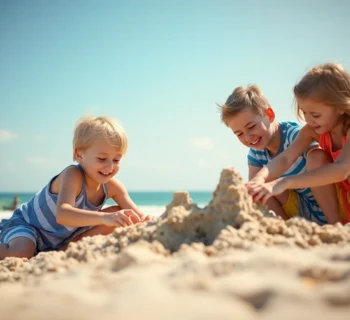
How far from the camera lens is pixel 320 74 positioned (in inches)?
133

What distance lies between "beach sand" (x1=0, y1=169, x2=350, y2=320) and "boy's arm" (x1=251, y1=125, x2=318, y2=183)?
88cm

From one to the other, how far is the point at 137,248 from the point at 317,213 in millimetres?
2417

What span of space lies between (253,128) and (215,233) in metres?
2.07

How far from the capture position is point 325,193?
334 cm

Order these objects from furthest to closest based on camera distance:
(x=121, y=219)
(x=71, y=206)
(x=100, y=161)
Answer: (x=100, y=161), (x=71, y=206), (x=121, y=219)

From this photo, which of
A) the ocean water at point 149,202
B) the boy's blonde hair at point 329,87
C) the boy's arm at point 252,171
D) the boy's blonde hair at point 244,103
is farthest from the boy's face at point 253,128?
the ocean water at point 149,202

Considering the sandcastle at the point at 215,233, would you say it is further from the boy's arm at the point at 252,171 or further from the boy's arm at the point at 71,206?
the boy's arm at the point at 252,171

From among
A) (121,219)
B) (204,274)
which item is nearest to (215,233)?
(204,274)

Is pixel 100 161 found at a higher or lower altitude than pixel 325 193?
higher

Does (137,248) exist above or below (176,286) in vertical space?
above

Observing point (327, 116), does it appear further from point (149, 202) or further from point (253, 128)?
point (149, 202)

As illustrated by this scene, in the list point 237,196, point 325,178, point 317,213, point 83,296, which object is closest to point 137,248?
point 83,296

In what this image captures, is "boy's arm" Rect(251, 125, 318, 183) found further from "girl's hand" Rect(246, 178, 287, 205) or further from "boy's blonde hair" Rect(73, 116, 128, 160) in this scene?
"boy's blonde hair" Rect(73, 116, 128, 160)

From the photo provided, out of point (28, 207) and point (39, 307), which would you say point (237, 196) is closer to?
point (39, 307)
